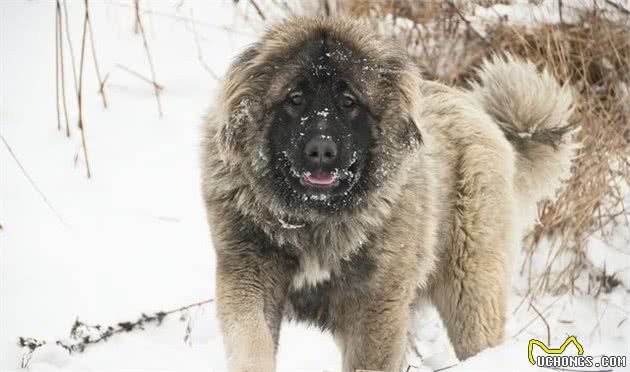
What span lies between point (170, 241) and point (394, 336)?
2111 mm

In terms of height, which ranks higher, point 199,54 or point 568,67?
point 199,54

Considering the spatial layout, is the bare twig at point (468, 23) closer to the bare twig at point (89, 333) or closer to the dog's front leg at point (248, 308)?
the bare twig at point (89, 333)

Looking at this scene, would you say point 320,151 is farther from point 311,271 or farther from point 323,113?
point 311,271

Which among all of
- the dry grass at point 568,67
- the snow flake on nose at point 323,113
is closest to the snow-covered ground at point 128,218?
the dry grass at point 568,67

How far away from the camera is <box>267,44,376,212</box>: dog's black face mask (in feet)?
11.6

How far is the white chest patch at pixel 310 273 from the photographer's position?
3779 mm

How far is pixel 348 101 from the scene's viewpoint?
3.71 metres

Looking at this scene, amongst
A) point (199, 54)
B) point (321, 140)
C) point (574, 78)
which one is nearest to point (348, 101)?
point (321, 140)

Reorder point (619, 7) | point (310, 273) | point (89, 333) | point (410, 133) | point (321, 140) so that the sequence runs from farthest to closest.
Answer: point (619, 7) < point (89, 333) < point (410, 133) < point (310, 273) < point (321, 140)

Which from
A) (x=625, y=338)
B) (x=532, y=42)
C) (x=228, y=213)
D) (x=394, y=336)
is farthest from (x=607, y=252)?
(x=228, y=213)

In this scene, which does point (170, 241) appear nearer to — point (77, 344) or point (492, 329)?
point (77, 344)

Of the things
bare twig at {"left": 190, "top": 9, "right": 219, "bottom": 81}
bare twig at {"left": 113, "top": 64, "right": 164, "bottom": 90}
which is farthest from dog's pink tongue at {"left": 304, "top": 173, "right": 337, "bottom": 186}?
bare twig at {"left": 190, "top": 9, "right": 219, "bottom": 81}

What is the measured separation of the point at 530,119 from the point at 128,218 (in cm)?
257

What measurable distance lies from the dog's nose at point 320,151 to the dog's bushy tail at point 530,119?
1679 millimetres
